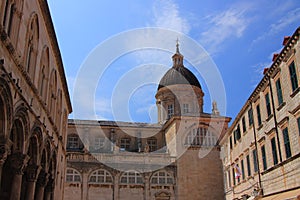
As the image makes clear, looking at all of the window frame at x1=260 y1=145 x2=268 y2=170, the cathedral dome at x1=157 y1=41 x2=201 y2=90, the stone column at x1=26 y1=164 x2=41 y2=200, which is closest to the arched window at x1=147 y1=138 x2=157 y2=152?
the cathedral dome at x1=157 y1=41 x2=201 y2=90

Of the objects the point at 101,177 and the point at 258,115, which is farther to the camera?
the point at 101,177

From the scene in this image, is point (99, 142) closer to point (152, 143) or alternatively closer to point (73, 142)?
point (73, 142)

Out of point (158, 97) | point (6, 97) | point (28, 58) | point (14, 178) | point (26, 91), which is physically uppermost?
point (158, 97)

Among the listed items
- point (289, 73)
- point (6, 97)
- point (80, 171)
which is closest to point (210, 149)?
point (80, 171)

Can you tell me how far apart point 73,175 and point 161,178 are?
996cm

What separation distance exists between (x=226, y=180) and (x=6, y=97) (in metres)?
27.0

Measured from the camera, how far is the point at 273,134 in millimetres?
21047

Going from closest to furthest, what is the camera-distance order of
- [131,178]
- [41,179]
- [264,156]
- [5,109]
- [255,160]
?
[5,109] → [41,179] → [264,156] → [255,160] → [131,178]

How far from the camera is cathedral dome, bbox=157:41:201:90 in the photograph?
52.8 m

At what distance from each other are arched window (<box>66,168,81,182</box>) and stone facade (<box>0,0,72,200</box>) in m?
16.7

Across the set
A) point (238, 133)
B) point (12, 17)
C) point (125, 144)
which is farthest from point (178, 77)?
point (12, 17)

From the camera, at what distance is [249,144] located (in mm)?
25953

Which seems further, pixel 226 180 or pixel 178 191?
pixel 178 191

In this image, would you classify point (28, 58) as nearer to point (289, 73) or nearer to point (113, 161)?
point (289, 73)
